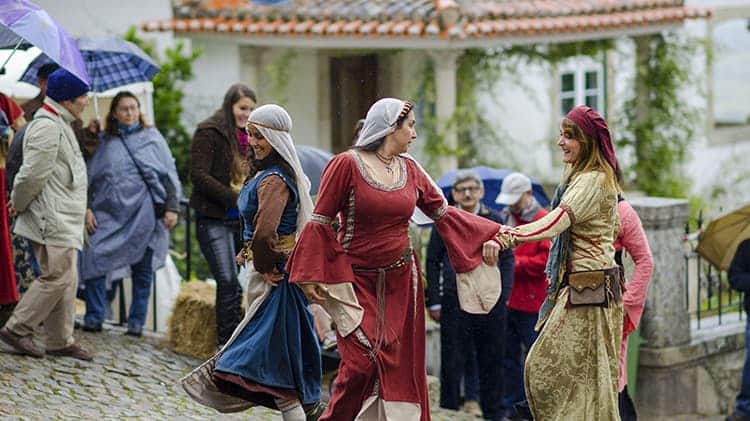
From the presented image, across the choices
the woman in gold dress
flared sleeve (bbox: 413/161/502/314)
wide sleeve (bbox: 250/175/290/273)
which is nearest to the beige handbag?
flared sleeve (bbox: 413/161/502/314)

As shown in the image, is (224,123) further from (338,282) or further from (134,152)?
(338,282)

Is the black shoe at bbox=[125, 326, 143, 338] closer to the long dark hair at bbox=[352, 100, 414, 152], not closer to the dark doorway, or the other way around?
the long dark hair at bbox=[352, 100, 414, 152]

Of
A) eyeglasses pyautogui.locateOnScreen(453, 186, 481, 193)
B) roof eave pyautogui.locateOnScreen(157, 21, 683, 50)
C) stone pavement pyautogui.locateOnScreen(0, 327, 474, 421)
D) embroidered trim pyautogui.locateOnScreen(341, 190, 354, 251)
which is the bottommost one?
stone pavement pyautogui.locateOnScreen(0, 327, 474, 421)

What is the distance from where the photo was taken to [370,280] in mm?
7719

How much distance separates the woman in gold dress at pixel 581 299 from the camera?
25.6 feet

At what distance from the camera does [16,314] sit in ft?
30.8

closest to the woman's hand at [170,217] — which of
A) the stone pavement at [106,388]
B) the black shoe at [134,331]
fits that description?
the black shoe at [134,331]

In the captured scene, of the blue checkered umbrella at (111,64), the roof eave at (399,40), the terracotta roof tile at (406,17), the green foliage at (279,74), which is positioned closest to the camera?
the blue checkered umbrella at (111,64)

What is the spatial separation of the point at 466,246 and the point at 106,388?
102 inches

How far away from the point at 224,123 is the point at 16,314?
70.4 inches

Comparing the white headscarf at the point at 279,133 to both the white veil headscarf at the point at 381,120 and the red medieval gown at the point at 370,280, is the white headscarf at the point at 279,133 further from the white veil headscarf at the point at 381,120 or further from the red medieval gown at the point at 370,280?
the white veil headscarf at the point at 381,120

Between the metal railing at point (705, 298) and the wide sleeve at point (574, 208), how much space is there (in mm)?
3692

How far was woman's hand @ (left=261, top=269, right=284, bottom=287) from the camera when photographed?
7.87 metres

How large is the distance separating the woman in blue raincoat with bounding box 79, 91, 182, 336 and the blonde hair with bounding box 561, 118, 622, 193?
3642 millimetres
